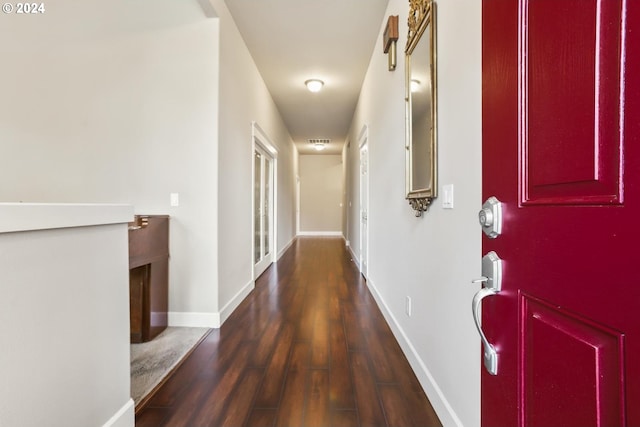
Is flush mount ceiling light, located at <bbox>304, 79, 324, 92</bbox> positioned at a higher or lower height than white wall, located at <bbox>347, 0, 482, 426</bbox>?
higher

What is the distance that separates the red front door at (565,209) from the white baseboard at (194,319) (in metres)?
2.29

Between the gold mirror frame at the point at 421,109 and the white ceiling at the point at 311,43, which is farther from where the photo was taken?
the white ceiling at the point at 311,43

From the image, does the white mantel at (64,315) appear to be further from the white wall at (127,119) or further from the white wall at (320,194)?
the white wall at (320,194)

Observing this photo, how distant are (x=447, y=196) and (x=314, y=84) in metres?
3.53

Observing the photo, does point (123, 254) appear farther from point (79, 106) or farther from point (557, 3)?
point (79, 106)

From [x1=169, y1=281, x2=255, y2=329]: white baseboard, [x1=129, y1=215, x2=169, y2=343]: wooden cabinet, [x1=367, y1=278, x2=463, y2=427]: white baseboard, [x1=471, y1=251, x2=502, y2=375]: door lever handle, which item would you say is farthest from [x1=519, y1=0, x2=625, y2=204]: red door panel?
[x1=169, y1=281, x2=255, y2=329]: white baseboard

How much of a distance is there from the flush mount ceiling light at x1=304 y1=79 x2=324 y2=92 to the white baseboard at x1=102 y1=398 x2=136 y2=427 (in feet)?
13.6

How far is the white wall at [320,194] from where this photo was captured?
33.5 ft

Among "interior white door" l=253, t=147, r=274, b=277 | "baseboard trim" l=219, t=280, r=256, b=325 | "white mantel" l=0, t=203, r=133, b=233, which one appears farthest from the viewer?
"interior white door" l=253, t=147, r=274, b=277

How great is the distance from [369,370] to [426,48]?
1964 millimetres

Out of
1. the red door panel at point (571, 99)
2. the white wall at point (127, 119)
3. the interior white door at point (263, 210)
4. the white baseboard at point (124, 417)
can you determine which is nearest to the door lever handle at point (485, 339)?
the red door panel at point (571, 99)

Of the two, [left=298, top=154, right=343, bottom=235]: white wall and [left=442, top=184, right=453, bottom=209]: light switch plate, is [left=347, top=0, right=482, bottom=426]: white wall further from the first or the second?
[left=298, top=154, right=343, bottom=235]: white wall

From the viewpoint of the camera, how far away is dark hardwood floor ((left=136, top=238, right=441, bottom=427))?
1462mm

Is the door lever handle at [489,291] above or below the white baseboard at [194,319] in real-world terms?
above
